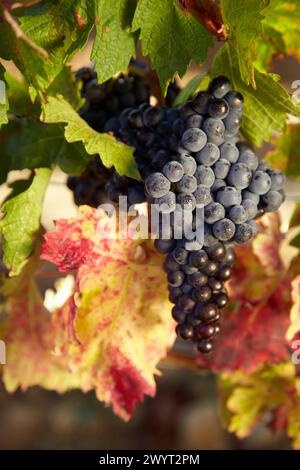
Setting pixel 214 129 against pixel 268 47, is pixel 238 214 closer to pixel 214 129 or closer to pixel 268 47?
pixel 214 129

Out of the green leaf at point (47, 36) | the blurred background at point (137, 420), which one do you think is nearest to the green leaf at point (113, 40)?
the green leaf at point (47, 36)

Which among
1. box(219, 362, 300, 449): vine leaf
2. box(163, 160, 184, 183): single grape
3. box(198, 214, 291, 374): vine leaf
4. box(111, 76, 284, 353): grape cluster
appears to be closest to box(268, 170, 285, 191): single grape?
box(111, 76, 284, 353): grape cluster

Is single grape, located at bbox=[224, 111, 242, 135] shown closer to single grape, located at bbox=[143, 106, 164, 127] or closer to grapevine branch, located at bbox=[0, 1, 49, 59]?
single grape, located at bbox=[143, 106, 164, 127]

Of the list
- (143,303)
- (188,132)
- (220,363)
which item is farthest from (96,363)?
(188,132)

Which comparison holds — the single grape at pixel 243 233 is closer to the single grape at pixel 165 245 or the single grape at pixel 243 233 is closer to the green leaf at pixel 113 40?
the single grape at pixel 165 245

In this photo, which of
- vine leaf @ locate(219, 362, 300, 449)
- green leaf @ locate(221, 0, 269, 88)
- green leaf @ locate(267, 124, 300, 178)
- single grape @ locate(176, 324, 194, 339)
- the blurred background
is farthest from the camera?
the blurred background

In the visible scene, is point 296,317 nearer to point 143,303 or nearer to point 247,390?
point 143,303
